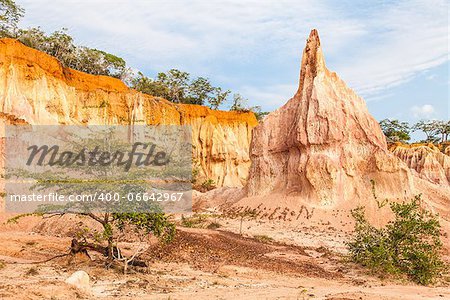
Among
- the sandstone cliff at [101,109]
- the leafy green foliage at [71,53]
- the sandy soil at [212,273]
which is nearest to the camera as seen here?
the sandy soil at [212,273]

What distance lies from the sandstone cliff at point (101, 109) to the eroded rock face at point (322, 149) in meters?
17.8

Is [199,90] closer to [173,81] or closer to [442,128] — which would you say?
[173,81]

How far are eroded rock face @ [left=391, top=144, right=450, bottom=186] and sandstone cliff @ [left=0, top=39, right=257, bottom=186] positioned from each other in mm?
19723

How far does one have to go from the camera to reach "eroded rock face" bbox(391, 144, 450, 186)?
45.9 m

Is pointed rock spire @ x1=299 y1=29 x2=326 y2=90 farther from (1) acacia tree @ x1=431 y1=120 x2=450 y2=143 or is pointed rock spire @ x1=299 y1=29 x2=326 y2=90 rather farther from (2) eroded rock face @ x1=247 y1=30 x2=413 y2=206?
(1) acacia tree @ x1=431 y1=120 x2=450 y2=143

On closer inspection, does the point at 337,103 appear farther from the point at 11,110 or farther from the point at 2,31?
the point at 2,31

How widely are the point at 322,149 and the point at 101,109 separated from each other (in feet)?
78.4

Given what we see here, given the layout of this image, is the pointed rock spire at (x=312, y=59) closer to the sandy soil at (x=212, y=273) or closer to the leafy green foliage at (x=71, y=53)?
the sandy soil at (x=212, y=273)

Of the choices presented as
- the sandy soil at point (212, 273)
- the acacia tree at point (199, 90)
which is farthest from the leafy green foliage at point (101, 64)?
the sandy soil at point (212, 273)

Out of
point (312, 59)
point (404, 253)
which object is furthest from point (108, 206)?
point (312, 59)

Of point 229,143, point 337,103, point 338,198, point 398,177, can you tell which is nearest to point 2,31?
point 229,143

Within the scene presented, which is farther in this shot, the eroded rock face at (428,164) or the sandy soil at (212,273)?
the eroded rock face at (428,164)

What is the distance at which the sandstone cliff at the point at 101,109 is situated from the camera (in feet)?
105

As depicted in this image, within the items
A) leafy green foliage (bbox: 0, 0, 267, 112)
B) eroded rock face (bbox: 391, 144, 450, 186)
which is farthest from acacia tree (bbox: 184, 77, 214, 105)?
eroded rock face (bbox: 391, 144, 450, 186)
